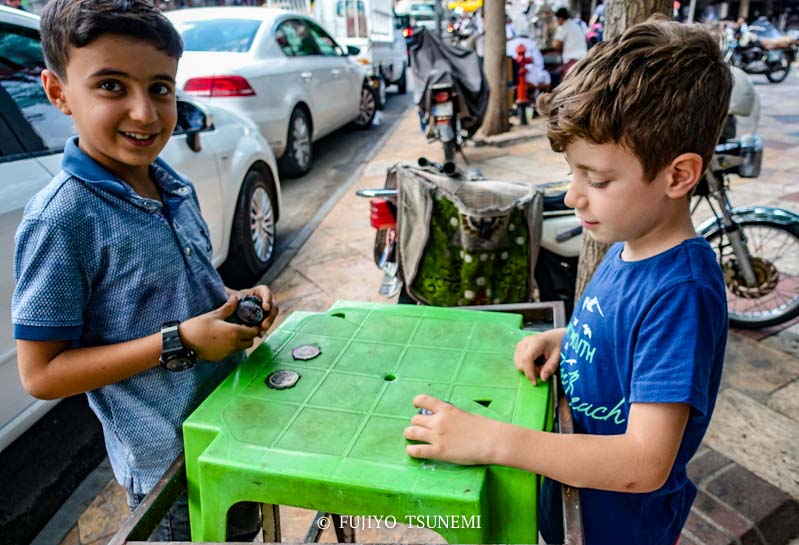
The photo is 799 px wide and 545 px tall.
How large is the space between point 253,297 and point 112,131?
1.41 ft

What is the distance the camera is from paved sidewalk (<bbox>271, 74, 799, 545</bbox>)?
6.89 ft

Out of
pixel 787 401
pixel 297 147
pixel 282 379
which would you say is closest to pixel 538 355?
pixel 282 379

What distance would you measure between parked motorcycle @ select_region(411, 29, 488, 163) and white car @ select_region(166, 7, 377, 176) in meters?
1.22

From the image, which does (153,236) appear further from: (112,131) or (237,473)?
(237,473)

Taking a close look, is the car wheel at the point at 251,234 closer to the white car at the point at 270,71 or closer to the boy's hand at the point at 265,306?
the white car at the point at 270,71

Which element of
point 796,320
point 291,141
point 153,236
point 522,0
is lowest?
point 796,320

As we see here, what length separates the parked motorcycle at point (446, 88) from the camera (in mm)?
6328

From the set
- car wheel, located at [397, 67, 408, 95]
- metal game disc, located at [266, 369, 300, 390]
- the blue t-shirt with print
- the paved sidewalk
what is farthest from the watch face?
car wheel, located at [397, 67, 408, 95]

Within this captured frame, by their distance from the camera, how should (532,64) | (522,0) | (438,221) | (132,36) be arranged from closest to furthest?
(132,36), (438,221), (532,64), (522,0)

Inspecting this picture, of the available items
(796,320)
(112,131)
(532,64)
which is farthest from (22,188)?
(532,64)

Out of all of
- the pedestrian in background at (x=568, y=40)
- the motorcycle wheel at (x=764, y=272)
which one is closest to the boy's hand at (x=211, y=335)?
the motorcycle wheel at (x=764, y=272)

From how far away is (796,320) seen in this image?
3.46m

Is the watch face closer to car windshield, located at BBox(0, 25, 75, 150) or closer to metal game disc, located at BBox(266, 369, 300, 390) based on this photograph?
metal game disc, located at BBox(266, 369, 300, 390)

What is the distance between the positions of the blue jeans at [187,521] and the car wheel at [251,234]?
8.79 ft
